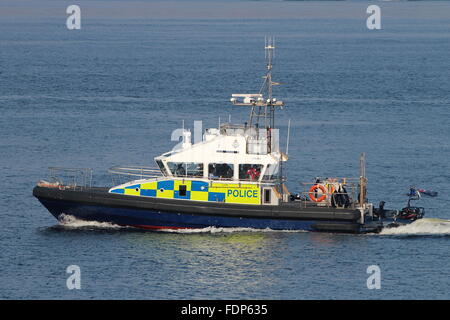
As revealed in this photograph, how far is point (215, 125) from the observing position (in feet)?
269

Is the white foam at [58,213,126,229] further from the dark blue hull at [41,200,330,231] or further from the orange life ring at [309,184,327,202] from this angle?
the orange life ring at [309,184,327,202]

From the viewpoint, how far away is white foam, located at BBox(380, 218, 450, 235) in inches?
2061

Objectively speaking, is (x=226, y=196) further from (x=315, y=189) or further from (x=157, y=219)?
(x=315, y=189)

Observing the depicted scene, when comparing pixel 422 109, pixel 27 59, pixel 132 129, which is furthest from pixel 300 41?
pixel 132 129

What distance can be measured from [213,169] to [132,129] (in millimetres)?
30379

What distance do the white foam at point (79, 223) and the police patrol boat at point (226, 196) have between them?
28 cm

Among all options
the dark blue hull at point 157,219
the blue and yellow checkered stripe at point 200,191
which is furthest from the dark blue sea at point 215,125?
the blue and yellow checkered stripe at point 200,191

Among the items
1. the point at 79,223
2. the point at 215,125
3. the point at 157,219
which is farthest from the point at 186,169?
the point at 215,125

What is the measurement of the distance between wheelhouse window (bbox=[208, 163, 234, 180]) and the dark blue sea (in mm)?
2629

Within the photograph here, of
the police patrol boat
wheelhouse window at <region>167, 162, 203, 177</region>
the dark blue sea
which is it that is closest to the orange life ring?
the police patrol boat

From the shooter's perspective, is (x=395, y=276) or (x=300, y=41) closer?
(x=395, y=276)

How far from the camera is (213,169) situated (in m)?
52.7
